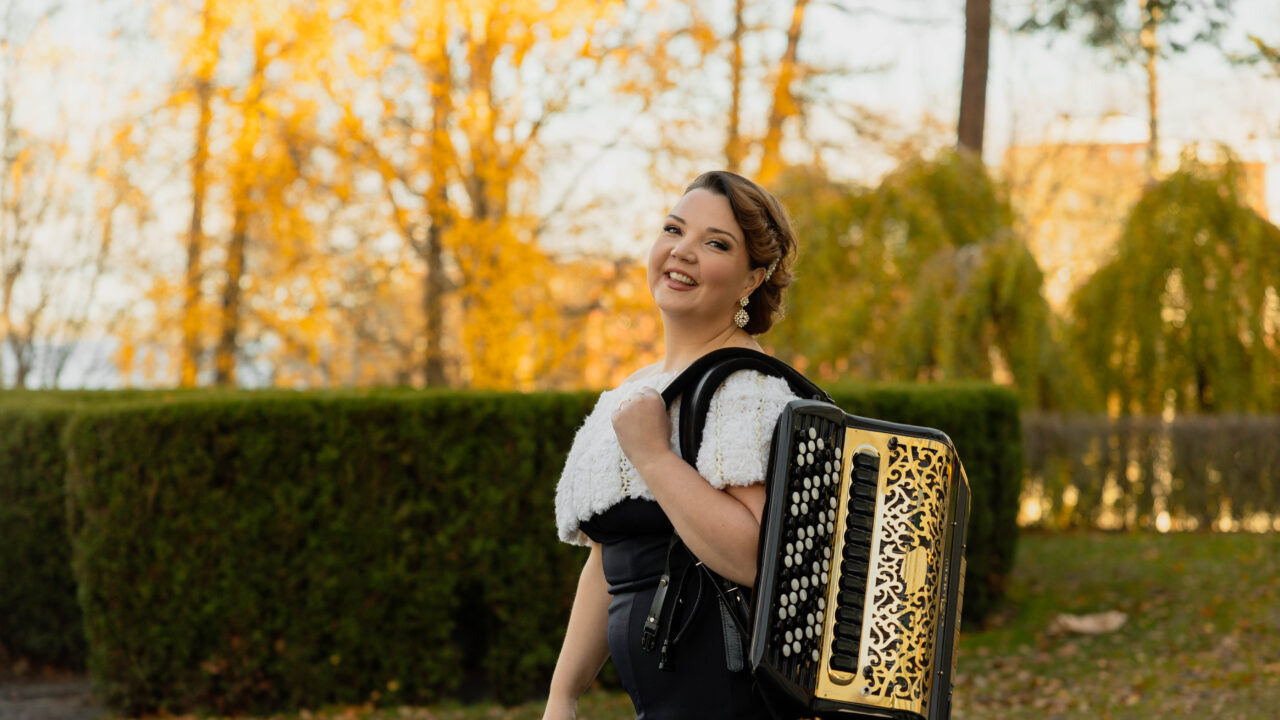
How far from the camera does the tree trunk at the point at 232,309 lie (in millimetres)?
13414

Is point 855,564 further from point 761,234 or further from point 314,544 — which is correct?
point 314,544

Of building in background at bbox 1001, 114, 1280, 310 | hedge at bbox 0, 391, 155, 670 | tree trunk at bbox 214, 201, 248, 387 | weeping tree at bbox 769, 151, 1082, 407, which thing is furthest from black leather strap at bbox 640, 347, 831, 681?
building in background at bbox 1001, 114, 1280, 310

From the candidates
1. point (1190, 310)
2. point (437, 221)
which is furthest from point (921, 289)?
point (437, 221)

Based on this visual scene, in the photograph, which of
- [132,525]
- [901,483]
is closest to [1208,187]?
[132,525]

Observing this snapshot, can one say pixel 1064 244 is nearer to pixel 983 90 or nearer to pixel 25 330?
pixel 983 90

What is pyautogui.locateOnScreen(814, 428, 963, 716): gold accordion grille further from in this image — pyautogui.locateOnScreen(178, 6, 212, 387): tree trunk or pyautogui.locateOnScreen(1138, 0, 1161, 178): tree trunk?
pyautogui.locateOnScreen(178, 6, 212, 387): tree trunk

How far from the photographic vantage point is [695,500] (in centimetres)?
179

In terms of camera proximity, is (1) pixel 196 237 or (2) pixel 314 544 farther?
(1) pixel 196 237

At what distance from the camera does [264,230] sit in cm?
1373

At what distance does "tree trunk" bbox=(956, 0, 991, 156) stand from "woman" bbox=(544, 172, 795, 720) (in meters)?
11.9

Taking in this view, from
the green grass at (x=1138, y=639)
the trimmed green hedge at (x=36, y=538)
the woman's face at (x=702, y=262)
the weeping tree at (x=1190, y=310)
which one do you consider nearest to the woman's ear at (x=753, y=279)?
the woman's face at (x=702, y=262)

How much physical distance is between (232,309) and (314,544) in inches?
317

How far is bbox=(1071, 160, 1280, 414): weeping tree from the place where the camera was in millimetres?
11656

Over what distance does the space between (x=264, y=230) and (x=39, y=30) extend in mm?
3329
